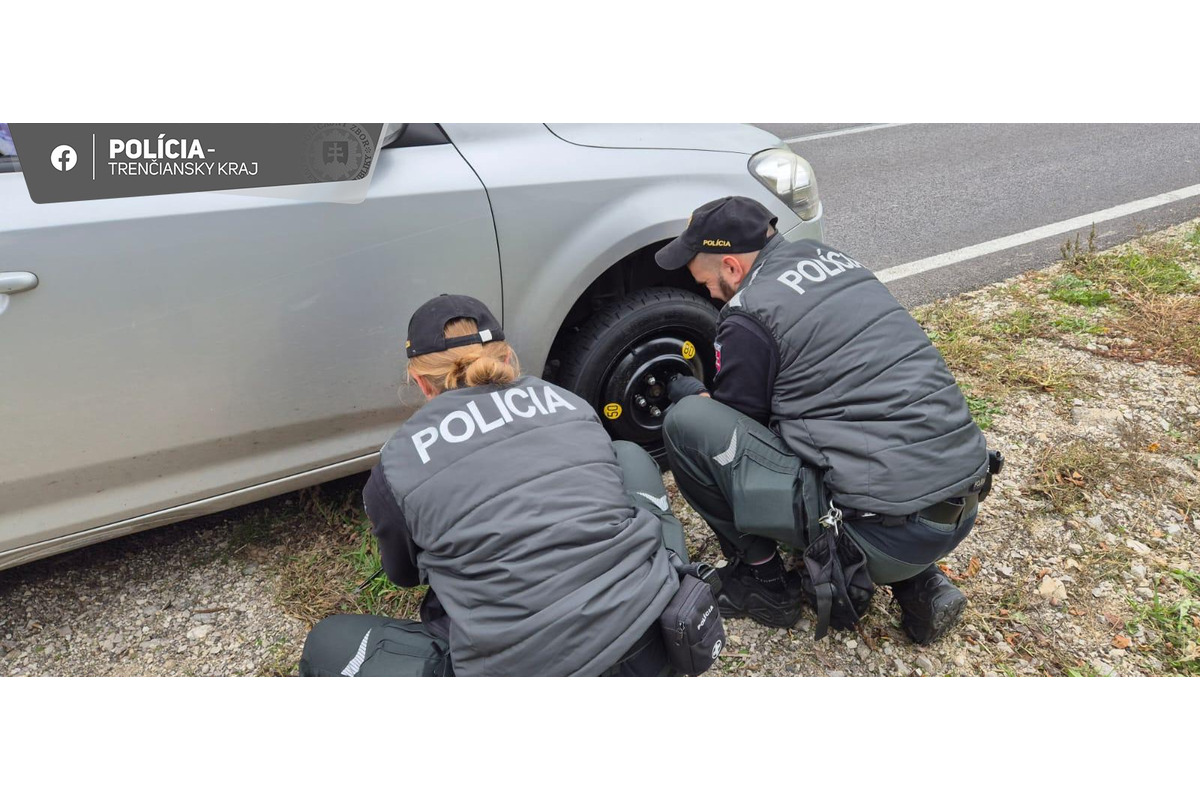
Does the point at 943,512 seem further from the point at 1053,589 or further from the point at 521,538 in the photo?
the point at 521,538

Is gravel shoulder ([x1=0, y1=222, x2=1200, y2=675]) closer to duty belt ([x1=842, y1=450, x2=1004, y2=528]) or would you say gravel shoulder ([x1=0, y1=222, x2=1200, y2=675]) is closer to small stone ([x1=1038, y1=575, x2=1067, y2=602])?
small stone ([x1=1038, y1=575, x2=1067, y2=602])

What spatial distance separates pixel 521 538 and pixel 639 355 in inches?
46.6

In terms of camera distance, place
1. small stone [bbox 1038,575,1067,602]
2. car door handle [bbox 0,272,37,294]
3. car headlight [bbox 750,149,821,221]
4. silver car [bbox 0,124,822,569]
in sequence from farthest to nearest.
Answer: car headlight [bbox 750,149,821,221]
small stone [bbox 1038,575,1067,602]
silver car [bbox 0,124,822,569]
car door handle [bbox 0,272,37,294]

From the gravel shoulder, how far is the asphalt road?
4.48 ft

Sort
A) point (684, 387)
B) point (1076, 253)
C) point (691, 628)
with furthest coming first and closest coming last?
1. point (1076, 253)
2. point (684, 387)
3. point (691, 628)

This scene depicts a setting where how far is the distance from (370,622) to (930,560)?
1.40 meters

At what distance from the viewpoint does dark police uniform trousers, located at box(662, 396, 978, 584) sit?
2076 mm

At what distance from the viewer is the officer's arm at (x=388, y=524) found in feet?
5.58

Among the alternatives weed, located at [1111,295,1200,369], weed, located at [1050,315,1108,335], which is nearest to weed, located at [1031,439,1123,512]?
weed, located at [1111,295,1200,369]

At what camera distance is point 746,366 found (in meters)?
2.14

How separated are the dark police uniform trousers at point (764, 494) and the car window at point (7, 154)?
1.69 metres

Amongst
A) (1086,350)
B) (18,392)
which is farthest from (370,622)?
(1086,350)
